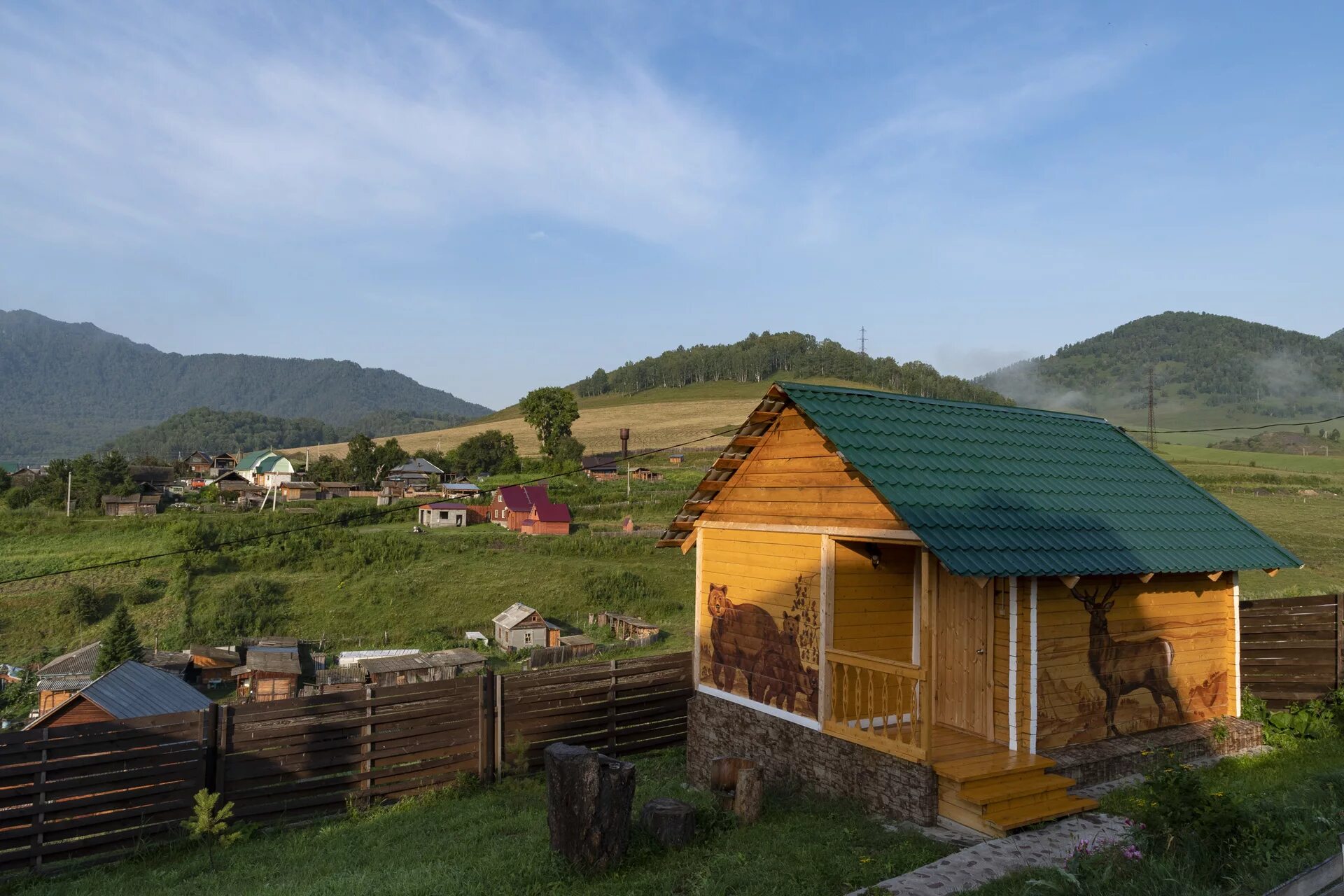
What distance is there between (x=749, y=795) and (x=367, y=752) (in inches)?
199

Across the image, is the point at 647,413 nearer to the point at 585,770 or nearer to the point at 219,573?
the point at 219,573

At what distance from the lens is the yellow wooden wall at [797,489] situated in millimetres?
9023

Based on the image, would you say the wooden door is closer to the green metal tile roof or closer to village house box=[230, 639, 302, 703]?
the green metal tile roof

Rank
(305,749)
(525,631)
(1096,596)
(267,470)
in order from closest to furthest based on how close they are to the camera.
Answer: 1. (1096,596)
2. (305,749)
3. (525,631)
4. (267,470)

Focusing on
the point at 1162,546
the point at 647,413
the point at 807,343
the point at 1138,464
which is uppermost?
the point at 807,343

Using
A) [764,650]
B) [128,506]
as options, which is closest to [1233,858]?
[764,650]

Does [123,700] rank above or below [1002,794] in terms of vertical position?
below

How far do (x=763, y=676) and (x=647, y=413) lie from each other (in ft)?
302

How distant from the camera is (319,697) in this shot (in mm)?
9922

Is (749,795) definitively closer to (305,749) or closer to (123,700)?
(305,749)

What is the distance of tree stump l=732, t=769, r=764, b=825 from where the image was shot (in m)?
8.39

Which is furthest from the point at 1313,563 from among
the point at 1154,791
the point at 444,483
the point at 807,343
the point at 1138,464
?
the point at 807,343

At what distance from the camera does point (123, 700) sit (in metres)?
17.6

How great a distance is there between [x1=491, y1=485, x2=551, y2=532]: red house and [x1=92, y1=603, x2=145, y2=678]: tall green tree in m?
21.9
